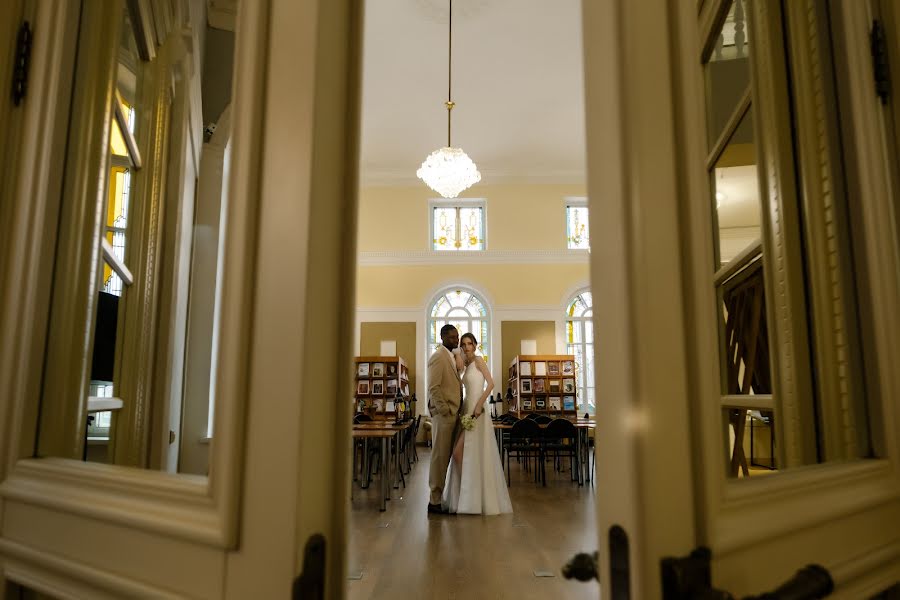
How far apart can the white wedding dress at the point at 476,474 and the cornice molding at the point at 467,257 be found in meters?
7.16

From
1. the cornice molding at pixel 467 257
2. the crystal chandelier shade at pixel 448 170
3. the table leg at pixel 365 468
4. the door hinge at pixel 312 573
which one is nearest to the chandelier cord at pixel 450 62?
the crystal chandelier shade at pixel 448 170

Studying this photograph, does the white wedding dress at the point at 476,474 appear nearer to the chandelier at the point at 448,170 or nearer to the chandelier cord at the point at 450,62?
the chandelier at the point at 448,170

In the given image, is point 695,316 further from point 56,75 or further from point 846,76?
point 56,75

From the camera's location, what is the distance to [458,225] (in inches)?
527

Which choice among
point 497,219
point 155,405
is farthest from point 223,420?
point 497,219

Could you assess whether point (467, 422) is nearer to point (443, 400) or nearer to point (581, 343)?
point (443, 400)

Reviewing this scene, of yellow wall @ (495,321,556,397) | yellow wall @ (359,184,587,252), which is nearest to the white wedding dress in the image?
yellow wall @ (495,321,556,397)

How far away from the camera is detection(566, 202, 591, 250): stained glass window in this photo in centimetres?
1316

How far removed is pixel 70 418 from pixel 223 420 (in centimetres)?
67

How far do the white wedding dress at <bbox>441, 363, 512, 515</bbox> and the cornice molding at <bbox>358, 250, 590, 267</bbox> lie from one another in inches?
282

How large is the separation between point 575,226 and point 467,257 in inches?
98.5

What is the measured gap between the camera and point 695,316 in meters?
0.66

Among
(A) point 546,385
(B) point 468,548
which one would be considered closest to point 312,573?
(B) point 468,548

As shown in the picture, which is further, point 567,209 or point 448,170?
point 567,209
